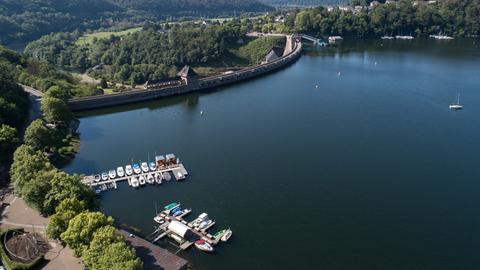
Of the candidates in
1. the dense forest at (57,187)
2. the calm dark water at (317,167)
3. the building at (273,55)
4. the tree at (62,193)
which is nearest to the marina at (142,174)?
the calm dark water at (317,167)

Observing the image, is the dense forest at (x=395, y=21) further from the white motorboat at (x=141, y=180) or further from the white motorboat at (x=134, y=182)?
the white motorboat at (x=134, y=182)

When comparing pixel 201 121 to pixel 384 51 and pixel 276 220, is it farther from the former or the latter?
pixel 384 51

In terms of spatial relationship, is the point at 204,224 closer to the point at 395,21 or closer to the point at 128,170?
the point at 128,170

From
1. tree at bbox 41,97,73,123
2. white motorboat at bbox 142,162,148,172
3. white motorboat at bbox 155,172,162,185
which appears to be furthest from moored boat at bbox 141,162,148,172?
tree at bbox 41,97,73,123

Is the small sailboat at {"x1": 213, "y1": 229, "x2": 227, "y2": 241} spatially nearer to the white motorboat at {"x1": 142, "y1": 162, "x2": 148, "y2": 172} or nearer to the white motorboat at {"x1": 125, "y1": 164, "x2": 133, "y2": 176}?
the white motorboat at {"x1": 142, "y1": 162, "x2": 148, "y2": 172}

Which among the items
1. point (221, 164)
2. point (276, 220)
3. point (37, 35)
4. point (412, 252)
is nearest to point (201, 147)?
point (221, 164)
